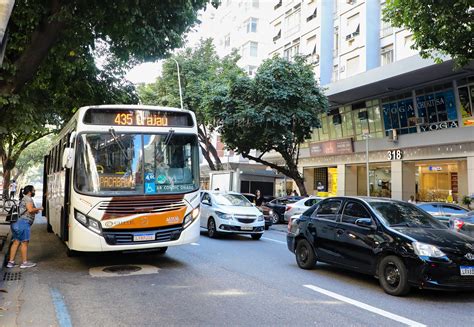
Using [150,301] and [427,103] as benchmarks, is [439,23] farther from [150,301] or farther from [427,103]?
[427,103]

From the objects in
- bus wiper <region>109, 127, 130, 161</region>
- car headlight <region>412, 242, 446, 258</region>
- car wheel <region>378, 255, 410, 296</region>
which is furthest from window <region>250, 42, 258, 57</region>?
car headlight <region>412, 242, 446, 258</region>

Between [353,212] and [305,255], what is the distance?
1.62 metres

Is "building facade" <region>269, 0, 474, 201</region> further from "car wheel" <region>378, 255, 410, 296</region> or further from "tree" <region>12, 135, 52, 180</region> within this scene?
"tree" <region>12, 135, 52, 180</region>

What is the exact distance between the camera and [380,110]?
1077 inches

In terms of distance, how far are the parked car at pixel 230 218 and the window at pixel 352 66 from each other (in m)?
18.1

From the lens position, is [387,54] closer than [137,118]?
No

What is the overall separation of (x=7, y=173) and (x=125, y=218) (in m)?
26.5

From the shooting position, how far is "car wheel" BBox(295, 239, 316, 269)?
8977 mm

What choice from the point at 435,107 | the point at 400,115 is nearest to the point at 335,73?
the point at 400,115

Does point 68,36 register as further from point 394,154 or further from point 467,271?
point 394,154

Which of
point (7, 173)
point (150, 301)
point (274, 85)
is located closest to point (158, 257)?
point (150, 301)

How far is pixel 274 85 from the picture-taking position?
74.0 ft

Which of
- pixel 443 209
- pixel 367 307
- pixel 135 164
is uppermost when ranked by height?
pixel 135 164

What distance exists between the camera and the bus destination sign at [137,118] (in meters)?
8.68
